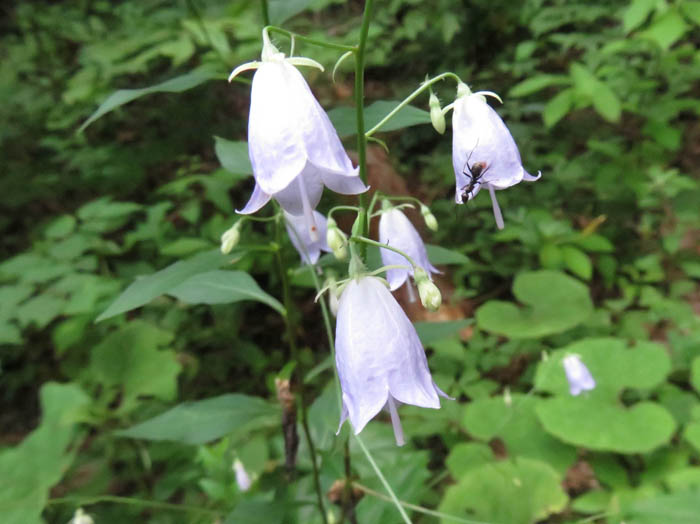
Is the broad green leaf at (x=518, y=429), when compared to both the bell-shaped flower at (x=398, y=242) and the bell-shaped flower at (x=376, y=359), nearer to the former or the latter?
the bell-shaped flower at (x=398, y=242)

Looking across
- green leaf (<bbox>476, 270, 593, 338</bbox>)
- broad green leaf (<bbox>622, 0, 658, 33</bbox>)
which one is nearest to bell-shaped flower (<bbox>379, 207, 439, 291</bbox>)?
green leaf (<bbox>476, 270, 593, 338</bbox>)

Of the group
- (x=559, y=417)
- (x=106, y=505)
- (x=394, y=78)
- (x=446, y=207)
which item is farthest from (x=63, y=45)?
(x=559, y=417)

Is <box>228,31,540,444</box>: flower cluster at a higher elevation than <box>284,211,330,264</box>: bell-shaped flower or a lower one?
higher

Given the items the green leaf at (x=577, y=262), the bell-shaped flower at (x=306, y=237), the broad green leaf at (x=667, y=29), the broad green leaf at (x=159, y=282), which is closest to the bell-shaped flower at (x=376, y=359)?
the broad green leaf at (x=159, y=282)

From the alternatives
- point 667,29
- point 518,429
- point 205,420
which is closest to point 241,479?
point 205,420

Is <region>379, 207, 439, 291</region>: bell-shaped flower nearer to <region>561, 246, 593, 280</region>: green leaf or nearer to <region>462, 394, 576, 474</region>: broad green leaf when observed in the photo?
<region>462, 394, 576, 474</region>: broad green leaf

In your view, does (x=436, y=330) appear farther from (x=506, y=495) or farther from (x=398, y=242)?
(x=506, y=495)
